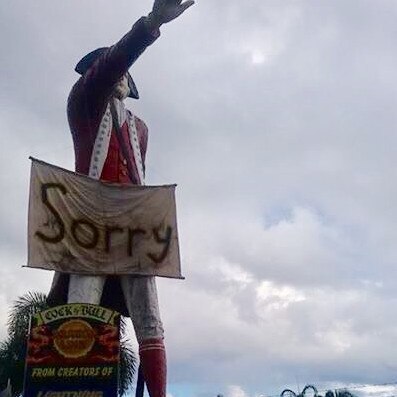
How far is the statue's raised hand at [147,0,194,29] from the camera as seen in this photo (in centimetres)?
1431

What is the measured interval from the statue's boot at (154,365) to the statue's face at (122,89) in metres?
6.05

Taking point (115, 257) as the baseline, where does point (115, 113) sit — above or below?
above

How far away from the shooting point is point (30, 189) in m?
15.7

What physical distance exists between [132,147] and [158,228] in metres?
1.99

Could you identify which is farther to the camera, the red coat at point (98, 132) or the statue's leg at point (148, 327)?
the red coat at point (98, 132)

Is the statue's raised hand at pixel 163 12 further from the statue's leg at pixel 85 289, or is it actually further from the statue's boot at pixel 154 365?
the statue's boot at pixel 154 365

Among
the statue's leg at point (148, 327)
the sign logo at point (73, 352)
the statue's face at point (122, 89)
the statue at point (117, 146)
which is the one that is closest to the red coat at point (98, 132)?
the statue at point (117, 146)

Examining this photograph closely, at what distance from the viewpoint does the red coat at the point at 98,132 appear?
1524 cm

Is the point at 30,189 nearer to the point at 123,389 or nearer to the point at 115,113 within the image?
the point at 115,113

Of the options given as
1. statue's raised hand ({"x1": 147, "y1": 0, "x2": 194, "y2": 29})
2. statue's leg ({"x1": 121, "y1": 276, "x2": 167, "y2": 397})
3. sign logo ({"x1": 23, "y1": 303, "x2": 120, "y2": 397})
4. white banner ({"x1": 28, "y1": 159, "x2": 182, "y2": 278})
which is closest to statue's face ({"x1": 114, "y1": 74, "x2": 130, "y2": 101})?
white banner ({"x1": 28, "y1": 159, "x2": 182, "y2": 278})

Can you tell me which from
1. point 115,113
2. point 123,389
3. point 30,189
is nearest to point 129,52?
point 115,113

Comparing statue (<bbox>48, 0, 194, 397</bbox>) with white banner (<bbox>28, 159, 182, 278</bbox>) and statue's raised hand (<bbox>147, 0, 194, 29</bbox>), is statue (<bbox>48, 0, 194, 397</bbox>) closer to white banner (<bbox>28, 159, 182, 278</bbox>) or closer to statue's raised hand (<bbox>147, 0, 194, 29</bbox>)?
statue's raised hand (<bbox>147, 0, 194, 29</bbox>)

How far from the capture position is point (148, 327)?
48.0 feet

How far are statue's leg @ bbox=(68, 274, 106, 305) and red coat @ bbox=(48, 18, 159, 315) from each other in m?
0.35
